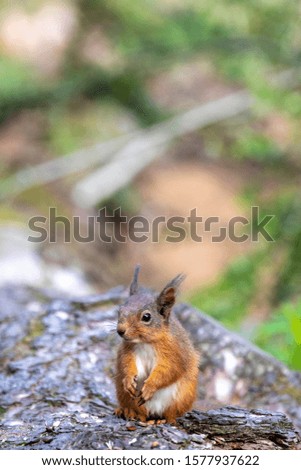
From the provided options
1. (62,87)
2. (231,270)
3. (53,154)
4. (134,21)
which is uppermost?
(134,21)

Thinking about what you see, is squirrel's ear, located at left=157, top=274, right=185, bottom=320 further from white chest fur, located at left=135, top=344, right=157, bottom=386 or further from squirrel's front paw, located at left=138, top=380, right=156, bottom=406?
squirrel's front paw, located at left=138, top=380, right=156, bottom=406

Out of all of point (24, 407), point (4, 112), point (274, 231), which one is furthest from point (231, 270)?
point (4, 112)

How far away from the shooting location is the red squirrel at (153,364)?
10.3 feet

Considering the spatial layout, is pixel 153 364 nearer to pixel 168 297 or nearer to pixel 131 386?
pixel 131 386

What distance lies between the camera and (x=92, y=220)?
36.0 ft

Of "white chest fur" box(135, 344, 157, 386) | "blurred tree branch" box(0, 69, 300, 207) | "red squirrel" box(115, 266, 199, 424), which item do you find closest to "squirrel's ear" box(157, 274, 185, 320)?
"red squirrel" box(115, 266, 199, 424)

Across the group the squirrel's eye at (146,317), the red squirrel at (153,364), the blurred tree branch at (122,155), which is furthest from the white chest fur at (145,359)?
the blurred tree branch at (122,155)

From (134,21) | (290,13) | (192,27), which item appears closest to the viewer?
(290,13)

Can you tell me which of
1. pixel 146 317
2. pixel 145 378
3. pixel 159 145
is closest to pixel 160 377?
pixel 145 378

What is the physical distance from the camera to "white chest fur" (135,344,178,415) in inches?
125

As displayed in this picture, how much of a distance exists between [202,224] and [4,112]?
13.6 feet

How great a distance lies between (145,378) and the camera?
3.20m

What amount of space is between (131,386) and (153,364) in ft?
0.49
